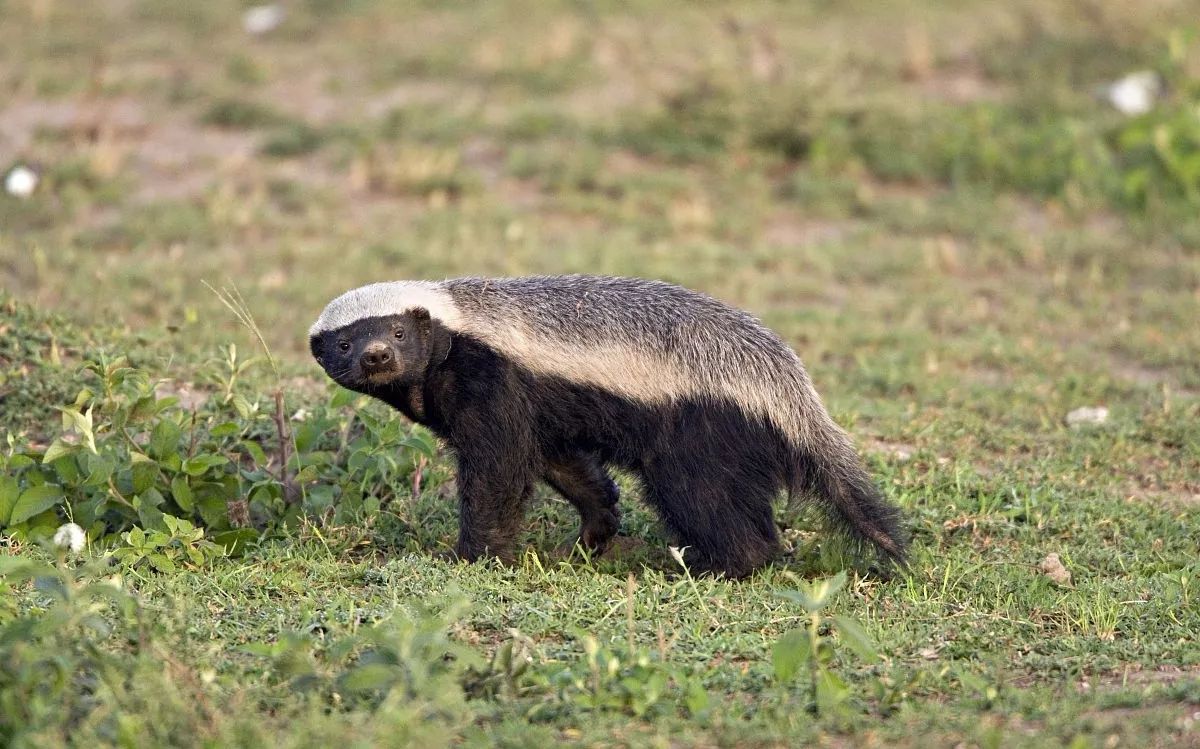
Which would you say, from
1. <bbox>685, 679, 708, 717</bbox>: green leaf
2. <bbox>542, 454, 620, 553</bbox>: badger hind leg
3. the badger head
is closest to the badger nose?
the badger head

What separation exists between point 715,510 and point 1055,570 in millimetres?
1330

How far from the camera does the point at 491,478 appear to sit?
17.4ft

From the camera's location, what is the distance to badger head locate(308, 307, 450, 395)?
5176 mm

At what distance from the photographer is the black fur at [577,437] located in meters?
5.28

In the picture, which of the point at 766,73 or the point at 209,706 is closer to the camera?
the point at 209,706

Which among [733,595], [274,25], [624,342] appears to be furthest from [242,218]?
[733,595]

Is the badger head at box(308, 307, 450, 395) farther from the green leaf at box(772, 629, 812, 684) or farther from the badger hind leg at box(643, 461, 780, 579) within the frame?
the green leaf at box(772, 629, 812, 684)

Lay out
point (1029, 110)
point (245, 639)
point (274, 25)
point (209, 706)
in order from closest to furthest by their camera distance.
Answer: point (209, 706) → point (245, 639) → point (1029, 110) → point (274, 25)

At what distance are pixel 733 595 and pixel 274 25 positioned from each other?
32.1ft

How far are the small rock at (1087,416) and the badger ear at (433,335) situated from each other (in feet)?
11.2

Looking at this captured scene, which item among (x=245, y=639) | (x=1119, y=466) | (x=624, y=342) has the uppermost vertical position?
(x=624, y=342)

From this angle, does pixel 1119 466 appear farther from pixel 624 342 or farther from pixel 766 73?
pixel 766 73

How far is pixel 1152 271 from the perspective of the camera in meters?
9.41

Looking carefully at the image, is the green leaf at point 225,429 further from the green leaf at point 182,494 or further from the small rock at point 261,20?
the small rock at point 261,20
